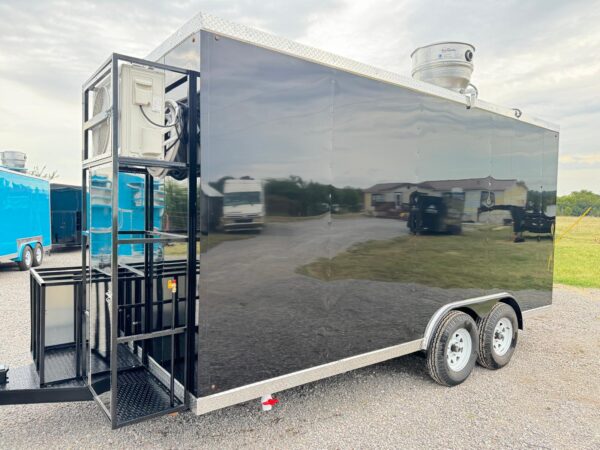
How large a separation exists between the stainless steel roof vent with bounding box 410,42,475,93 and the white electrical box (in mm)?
2981

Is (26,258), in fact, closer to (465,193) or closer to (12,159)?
(12,159)

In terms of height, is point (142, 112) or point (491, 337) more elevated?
point (142, 112)

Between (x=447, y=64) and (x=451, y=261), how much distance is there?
1.99 meters

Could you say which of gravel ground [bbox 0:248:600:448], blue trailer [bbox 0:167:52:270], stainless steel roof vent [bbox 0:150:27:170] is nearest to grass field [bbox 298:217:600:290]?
gravel ground [bbox 0:248:600:448]

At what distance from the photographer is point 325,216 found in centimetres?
304

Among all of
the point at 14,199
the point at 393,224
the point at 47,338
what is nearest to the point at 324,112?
the point at 393,224

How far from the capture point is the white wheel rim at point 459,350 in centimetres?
413

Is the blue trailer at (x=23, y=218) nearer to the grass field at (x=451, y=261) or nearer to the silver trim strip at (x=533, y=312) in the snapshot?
the grass field at (x=451, y=261)

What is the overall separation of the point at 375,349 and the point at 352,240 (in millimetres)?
917

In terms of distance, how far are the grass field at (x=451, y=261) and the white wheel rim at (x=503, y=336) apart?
0.39 meters

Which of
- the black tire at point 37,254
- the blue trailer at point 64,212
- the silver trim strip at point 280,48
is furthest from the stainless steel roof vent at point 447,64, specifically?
the blue trailer at point 64,212

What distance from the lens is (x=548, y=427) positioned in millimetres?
3482

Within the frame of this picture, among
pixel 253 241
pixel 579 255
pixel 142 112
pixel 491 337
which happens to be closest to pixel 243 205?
pixel 253 241

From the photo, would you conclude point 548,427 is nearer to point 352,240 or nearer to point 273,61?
point 352,240
